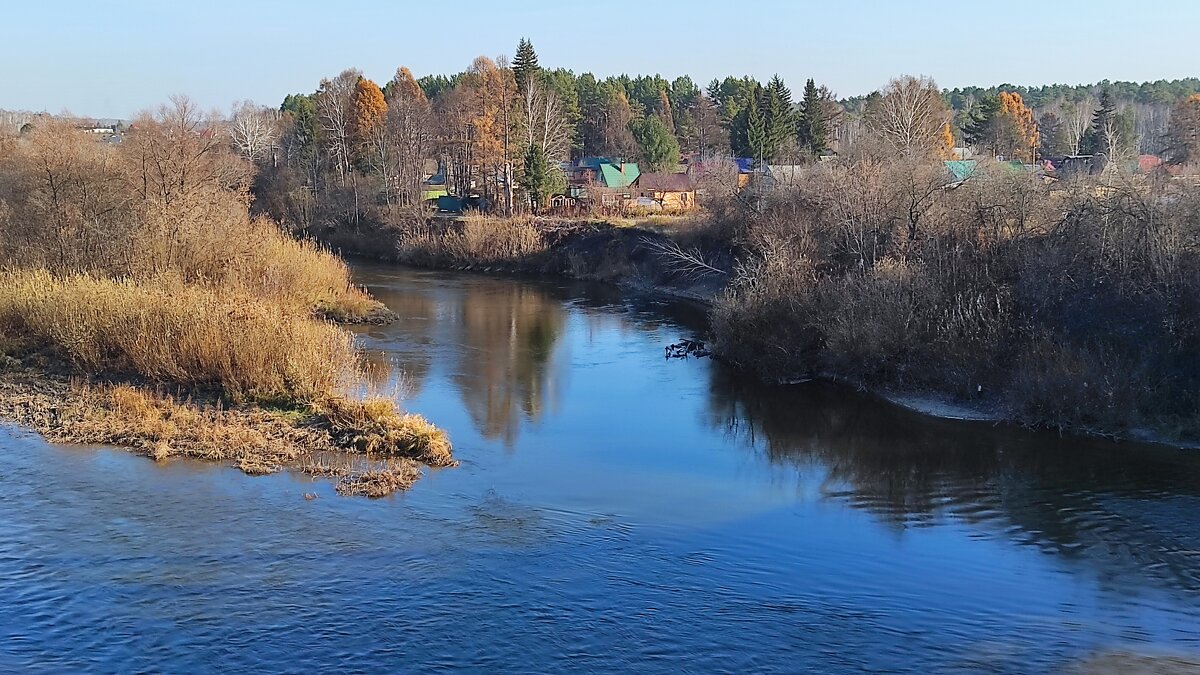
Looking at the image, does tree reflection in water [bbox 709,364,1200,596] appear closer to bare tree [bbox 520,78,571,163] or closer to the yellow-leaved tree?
bare tree [bbox 520,78,571,163]

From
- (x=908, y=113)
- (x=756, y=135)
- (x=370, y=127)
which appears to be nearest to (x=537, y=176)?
(x=370, y=127)

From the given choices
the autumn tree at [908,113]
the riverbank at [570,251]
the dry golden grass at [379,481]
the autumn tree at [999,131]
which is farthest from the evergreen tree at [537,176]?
the dry golden grass at [379,481]

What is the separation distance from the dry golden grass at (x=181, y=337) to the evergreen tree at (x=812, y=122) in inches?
2037

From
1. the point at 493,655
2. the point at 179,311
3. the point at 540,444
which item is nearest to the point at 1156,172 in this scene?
the point at 540,444

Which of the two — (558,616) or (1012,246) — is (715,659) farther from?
(1012,246)

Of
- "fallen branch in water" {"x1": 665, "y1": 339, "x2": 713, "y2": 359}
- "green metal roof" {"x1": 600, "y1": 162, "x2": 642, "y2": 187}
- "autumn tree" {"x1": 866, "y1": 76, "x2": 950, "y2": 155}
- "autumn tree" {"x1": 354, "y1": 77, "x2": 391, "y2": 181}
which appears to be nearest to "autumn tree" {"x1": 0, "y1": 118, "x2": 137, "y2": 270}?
"fallen branch in water" {"x1": 665, "y1": 339, "x2": 713, "y2": 359}

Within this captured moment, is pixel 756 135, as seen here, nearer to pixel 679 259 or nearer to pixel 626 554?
pixel 679 259

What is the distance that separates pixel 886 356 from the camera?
24031mm

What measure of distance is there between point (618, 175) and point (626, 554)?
57.4 m

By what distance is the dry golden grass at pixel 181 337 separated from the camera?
64.7 ft

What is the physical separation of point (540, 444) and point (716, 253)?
24365 mm

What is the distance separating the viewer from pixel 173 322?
2086 cm

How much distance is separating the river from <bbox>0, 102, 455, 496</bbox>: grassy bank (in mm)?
1061

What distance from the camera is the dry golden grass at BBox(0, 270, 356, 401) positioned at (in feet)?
64.7
